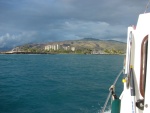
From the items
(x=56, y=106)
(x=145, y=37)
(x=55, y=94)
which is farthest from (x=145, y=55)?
(x=55, y=94)

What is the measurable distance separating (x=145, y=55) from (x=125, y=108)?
4.51 feet

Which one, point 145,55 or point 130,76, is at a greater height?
point 145,55

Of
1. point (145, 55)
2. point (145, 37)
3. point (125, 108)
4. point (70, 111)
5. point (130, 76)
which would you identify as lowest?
point (70, 111)

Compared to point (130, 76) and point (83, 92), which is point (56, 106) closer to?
point (83, 92)

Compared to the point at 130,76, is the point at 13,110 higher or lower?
lower

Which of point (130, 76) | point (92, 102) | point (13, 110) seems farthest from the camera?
point (92, 102)

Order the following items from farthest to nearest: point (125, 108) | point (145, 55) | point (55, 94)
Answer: point (55, 94) → point (125, 108) → point (145, 55)

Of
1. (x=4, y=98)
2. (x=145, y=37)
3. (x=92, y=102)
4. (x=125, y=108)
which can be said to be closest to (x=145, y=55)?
(x=145, y=37)

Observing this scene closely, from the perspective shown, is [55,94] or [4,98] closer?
[4,98]

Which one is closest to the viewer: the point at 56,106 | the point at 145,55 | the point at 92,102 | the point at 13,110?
the point at 145,55

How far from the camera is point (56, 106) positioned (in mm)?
19203

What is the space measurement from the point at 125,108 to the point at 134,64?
1039 millimetres

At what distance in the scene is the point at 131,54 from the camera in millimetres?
4895

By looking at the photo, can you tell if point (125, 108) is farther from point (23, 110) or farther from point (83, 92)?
point (83, 92)
